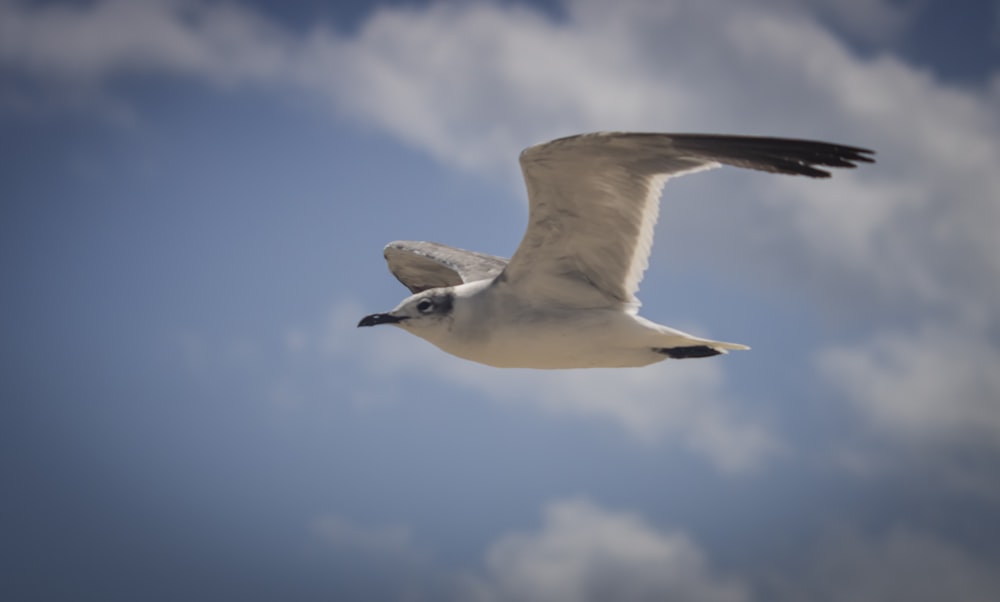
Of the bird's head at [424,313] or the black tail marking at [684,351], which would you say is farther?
the black tail marking at [684,351]

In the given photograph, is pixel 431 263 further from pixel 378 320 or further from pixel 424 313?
pixel 424 313

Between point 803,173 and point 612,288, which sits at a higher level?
point 803,173

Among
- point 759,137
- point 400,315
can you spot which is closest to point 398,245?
point 400,315

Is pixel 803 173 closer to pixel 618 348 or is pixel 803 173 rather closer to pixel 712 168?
pixel 712 168

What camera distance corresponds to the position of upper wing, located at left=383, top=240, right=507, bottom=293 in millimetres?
11906

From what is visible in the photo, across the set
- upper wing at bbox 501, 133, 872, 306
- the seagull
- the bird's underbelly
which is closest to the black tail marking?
the seagull

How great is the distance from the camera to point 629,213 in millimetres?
9203

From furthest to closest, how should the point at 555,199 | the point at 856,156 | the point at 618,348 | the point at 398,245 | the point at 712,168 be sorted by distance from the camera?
1. the point at 398,245
2. the point at 618,348
3. the point at 555,199
4. the point at 712,168
5. the point at 856,156

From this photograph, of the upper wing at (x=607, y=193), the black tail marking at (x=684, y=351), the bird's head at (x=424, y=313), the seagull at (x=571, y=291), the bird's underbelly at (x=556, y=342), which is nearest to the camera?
the upper wing at (x=607, y=193)

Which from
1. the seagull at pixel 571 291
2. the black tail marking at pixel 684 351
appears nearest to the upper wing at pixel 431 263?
the seagull at pixel 571 291

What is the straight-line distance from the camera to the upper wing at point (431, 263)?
1191 cm

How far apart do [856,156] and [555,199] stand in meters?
2.46

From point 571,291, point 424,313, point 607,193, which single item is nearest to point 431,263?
point 424,313

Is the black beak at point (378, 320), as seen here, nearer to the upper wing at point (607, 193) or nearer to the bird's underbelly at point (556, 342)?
the bird's underbelly at point (556, 342)
